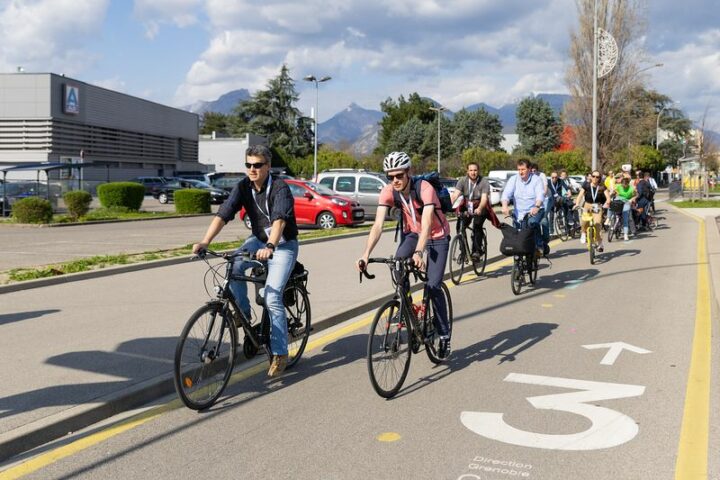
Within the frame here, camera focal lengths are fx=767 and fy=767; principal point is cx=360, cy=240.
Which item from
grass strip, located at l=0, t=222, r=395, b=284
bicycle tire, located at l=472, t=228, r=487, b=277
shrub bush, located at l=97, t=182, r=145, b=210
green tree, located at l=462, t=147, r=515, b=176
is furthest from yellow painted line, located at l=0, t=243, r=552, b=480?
green tree, located at l=462, t=147, r=515, b=176

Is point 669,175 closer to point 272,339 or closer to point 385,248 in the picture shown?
point 385,248

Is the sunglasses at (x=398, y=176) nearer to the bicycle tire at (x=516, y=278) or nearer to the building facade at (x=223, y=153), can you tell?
the bicycle tire at (x=516, y=278)

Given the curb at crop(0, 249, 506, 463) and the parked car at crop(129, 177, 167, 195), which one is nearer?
the curb at crop(0, 249, 506, 463)

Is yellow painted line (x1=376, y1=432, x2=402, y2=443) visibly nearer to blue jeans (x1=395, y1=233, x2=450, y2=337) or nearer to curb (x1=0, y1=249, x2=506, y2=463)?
blue jeans (x1=395, y1=233, x2=450, y2=337)

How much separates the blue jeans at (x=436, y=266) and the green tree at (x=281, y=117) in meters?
81.6

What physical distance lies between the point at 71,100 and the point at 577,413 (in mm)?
47443

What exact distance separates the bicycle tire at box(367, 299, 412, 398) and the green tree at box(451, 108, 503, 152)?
3713 inches

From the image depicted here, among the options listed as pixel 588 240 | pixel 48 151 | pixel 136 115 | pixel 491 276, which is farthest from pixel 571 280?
pixel 136 115

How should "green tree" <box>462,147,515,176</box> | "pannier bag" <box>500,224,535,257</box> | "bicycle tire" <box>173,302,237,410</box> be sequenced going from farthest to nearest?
"green tree" <box>462,147,515,176</box> < "pannier bag" <box>500,224,535,257</box> < "bicycle tire" <box>173,302,237,410</box>

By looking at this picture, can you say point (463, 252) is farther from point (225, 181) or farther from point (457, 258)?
point (225, 181)

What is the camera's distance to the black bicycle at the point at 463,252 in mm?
12062

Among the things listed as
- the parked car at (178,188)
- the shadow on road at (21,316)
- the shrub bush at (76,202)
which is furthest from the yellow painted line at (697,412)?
the parked car at (178,188)

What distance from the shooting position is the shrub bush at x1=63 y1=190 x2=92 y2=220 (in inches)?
998

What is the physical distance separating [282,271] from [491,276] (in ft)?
24.5
